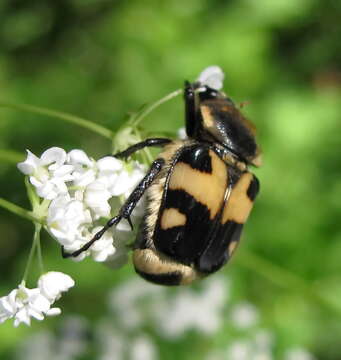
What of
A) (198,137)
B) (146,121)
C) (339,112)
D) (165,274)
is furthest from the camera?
(339,112)

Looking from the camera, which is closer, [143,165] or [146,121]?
[143,165]

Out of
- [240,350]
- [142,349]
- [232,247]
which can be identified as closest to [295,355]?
[240,350]

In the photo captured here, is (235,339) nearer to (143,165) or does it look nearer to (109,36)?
(143,165)

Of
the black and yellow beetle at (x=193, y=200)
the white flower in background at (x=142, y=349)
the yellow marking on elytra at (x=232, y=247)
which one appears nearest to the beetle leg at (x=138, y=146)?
the black and yellow beetle at (x=193, y=200)

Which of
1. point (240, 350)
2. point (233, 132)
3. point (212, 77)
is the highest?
point (212, 77)

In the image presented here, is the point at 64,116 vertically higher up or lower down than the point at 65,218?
higher up

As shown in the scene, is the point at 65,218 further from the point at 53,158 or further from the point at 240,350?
the point at 240,350

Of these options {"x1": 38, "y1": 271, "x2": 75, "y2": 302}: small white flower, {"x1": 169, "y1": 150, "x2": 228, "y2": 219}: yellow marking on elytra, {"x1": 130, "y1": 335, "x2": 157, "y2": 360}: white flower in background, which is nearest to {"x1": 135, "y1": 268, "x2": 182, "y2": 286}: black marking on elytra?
{"x1": 169, "y1": 150, "x2": 228, "y2": 219}: yellow marking on elytra

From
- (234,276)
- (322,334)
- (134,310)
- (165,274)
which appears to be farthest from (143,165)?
(322,334)
